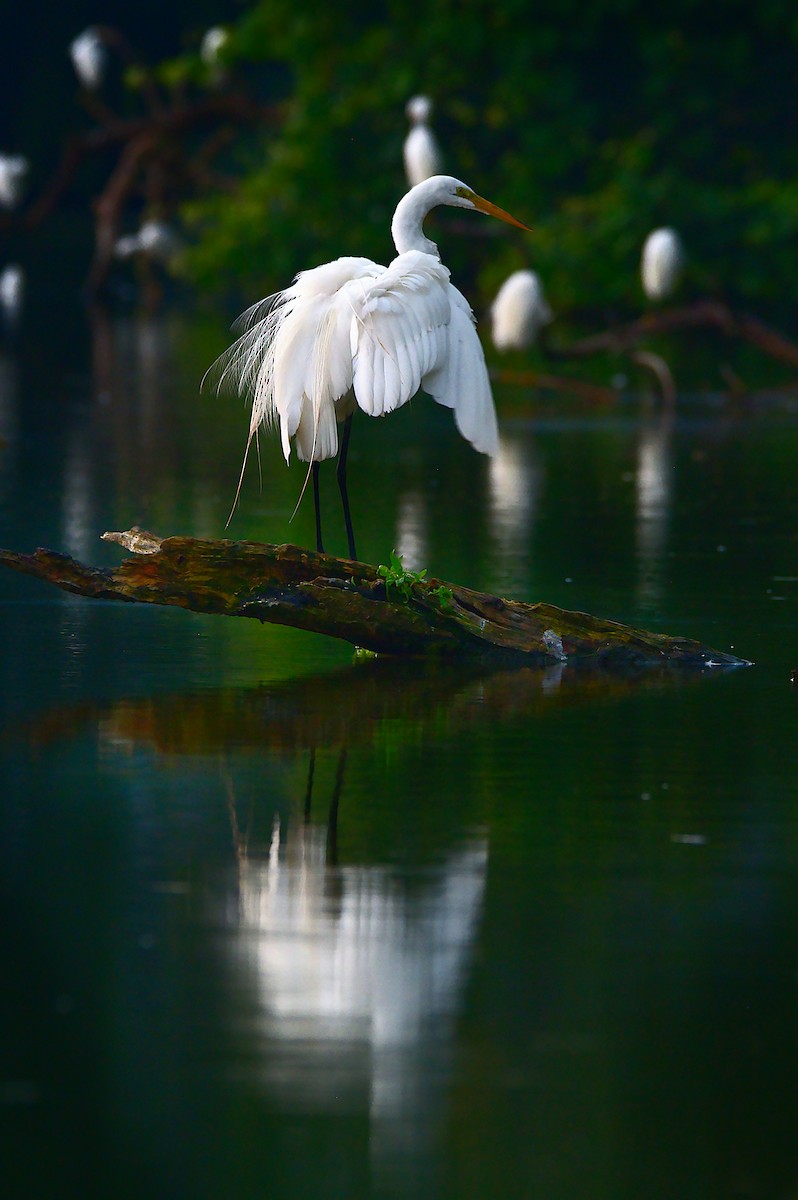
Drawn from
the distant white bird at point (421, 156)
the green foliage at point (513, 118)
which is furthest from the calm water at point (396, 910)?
the green foliage at point (513, 118)

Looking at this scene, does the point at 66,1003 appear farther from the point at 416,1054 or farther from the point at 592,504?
the point at 592,504

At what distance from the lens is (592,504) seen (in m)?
10.7

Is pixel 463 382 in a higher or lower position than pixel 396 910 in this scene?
higher

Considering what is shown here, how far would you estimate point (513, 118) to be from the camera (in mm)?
25125

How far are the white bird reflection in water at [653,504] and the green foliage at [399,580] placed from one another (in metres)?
1.44

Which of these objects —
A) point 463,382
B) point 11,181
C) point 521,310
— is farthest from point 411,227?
point 11,181

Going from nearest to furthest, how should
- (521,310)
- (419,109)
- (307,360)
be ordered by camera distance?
(307,360)
(521,310)
(419,109)

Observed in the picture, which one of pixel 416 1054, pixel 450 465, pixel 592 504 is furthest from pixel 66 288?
pixel 416 1054

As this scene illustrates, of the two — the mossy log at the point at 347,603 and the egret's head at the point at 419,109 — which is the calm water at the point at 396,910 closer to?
the mossy log at the point at 347,603

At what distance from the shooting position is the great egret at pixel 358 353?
22.4 ft

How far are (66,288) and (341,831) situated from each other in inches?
1188

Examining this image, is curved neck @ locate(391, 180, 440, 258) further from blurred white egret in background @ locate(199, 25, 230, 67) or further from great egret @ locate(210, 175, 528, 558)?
blurred white egret in background @ locate(199, 25, 230, 67)

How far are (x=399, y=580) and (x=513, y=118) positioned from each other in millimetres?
19488

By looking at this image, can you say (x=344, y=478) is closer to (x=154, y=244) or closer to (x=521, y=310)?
(x=521, y=310)
